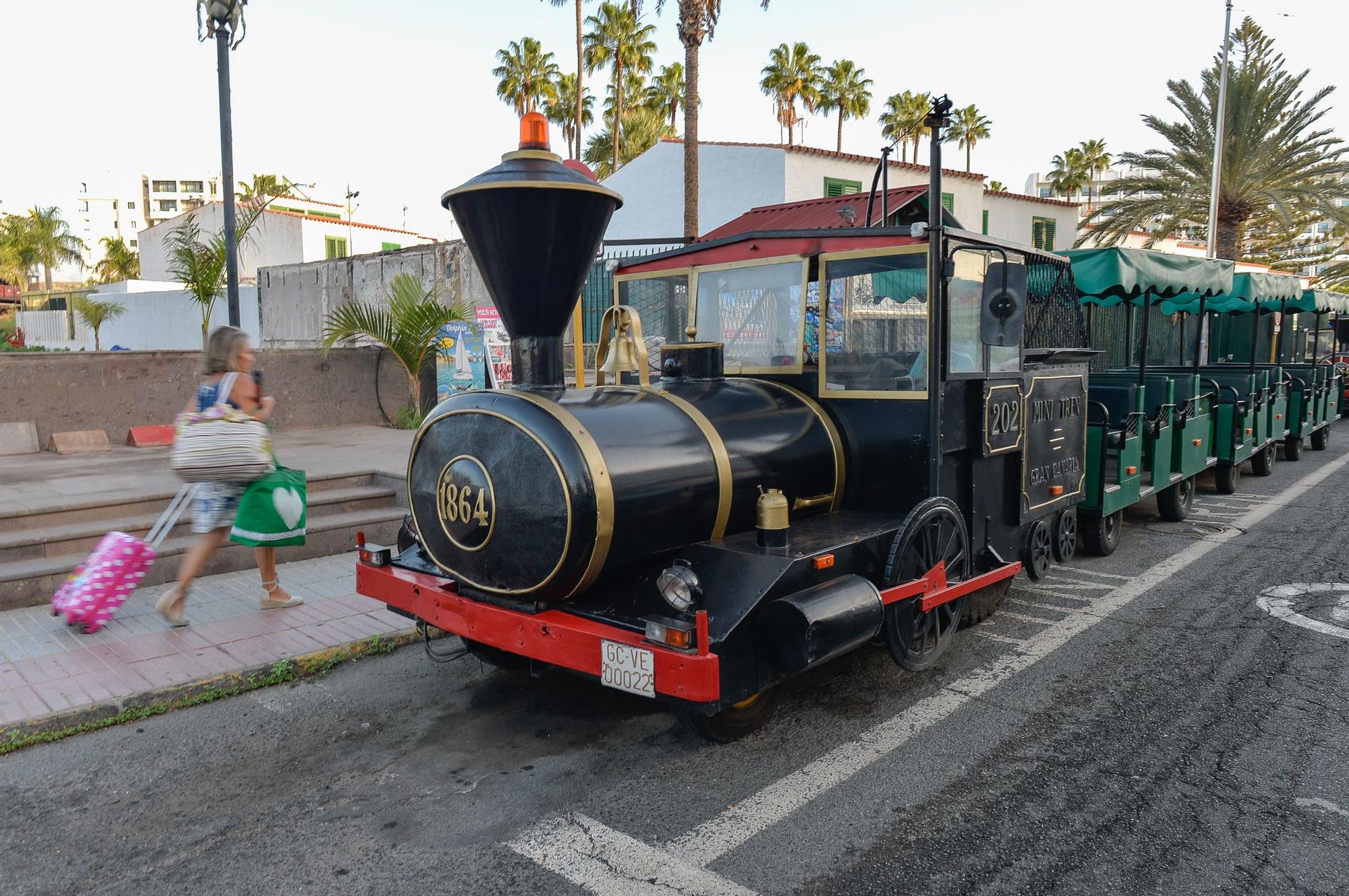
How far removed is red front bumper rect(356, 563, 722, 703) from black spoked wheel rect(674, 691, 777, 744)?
0.42 meters

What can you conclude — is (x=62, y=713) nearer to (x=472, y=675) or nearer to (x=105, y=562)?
(x=105, y=562)

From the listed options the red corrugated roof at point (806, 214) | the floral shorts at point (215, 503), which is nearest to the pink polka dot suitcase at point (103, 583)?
the floral shorts at point (215, 503)

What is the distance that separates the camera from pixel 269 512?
5496 millimetres

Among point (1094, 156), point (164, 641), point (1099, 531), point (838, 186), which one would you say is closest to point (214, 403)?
point (164, 641)

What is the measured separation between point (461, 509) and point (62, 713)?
218cm

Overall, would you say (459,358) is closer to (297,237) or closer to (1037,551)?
(1037,551)

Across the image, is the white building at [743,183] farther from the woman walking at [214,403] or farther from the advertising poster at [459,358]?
the woman walking at [214,403]

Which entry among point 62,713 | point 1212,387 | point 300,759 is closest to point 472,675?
point 300,759

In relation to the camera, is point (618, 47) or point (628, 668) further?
point (618, 47)

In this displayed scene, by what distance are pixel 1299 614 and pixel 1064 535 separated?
4.79 ft

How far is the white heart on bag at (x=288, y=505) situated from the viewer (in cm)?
550

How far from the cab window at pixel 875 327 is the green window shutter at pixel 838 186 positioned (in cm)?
1870

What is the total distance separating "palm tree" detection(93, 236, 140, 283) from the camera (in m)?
54.3

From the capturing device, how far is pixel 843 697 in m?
4.49
